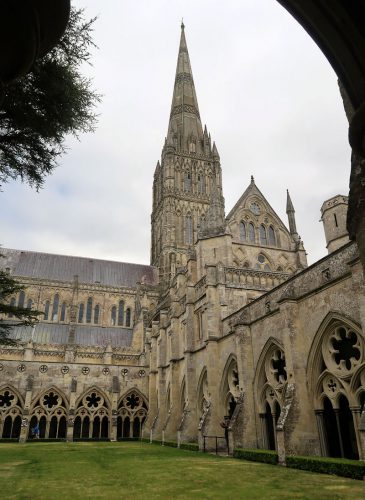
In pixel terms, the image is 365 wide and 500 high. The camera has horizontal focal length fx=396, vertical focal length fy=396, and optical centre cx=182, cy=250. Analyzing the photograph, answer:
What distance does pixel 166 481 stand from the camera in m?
10.7

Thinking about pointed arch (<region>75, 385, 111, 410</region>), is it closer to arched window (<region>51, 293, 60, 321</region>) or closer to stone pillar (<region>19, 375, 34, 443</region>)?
stone pillar (<region>19, 375, 34, 443</region>)

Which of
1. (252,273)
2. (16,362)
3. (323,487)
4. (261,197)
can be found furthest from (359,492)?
(16,362)

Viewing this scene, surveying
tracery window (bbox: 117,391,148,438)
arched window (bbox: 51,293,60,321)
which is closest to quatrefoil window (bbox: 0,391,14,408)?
tracery window (bbox: 117,391,148,438)

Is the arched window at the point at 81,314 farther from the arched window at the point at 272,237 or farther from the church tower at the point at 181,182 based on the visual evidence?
the arched window at the point at 272,237

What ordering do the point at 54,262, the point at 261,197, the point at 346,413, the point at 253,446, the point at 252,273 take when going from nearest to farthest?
the point at 346,413 → the point at 253,446 → the point at 252,273 → the point at 261,197 → the point at 54,262

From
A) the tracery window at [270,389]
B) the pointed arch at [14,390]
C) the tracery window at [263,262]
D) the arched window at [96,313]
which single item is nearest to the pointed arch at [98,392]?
the pointed arch at [14,390]

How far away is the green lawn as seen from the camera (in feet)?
28.5

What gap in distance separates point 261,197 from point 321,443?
66.4ft

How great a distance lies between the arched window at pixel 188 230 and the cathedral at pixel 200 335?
0.57ft

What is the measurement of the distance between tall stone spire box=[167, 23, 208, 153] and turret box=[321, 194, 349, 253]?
4315 centimetres

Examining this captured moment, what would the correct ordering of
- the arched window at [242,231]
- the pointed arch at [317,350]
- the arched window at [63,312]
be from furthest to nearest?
the arched window at [63,312], the arched window at [242,231], the pointed arch at [317,350]

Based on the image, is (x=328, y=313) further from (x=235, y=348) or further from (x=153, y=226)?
(x=153, y=226)

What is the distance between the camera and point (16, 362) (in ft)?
107

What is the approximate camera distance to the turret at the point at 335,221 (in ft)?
62.6
